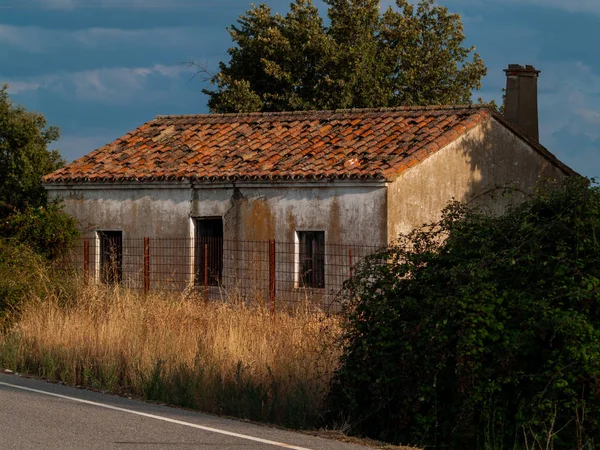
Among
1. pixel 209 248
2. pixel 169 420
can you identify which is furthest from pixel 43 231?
pixel 169 420

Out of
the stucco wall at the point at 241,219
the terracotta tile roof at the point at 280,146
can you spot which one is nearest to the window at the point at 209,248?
the stucco wall at the point at 241,219

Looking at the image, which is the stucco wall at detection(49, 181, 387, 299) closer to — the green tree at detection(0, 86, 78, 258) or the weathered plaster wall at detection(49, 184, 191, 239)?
the weathered plaster wall at detection(49, 184, 191, 239)

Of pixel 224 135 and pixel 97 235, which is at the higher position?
pixel 224 135

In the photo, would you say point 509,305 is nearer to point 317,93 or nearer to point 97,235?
point 97,235

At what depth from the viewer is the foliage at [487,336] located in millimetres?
8891

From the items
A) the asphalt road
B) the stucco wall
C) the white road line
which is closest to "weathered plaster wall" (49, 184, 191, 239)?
the stucco wall

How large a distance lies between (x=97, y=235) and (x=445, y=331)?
1788 centimetres

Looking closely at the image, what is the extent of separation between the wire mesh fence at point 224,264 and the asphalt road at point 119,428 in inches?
382

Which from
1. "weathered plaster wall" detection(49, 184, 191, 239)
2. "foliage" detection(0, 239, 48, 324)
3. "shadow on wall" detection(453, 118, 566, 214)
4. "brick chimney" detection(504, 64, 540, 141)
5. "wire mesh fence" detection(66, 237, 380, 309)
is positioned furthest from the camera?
"brick chimney" detection(504, 64, 540, 141)

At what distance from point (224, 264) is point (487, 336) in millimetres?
15050

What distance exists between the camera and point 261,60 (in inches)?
1519

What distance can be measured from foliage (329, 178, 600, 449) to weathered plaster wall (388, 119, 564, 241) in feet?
37.7

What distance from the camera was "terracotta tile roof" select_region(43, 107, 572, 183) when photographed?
22938 mm

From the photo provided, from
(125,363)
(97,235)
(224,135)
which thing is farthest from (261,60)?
(125,363)
